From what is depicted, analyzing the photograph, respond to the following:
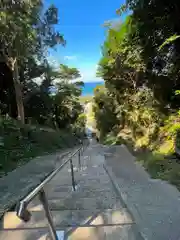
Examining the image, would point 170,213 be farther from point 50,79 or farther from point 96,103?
point 96,103

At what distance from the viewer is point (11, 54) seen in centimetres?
1149

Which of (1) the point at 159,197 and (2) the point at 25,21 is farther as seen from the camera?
(2) the point at 25,21

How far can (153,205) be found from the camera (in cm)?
308

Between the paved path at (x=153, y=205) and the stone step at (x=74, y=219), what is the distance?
174 millimetres

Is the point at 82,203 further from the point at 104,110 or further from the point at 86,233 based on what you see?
the point at 104,110

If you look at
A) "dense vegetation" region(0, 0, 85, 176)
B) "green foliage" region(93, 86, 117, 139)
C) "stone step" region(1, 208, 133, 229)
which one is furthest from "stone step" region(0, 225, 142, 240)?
"green foliage" region(93, 86, 117, 139)

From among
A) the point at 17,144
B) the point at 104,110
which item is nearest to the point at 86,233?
the point at 17,144

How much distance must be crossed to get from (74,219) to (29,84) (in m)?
13.9

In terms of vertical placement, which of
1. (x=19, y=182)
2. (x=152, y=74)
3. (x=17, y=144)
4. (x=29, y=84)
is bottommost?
(x=19, y=182)

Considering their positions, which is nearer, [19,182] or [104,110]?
[19,182]

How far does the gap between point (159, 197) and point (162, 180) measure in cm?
104

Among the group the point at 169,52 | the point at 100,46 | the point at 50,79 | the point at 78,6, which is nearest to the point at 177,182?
the point at 169,52

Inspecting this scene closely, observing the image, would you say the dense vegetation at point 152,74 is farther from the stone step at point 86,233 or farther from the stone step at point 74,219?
the stone step at point 86,233

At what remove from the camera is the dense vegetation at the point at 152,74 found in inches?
251
